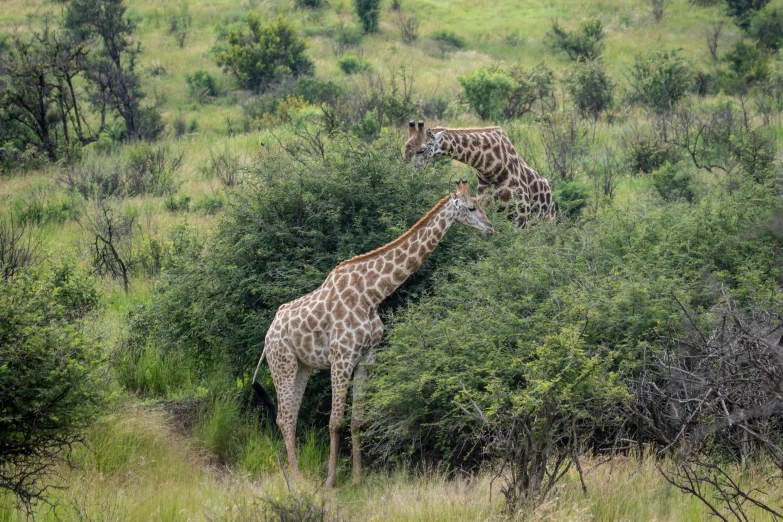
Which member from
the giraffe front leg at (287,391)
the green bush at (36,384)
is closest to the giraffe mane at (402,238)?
the giraffe front leg at (287,391)

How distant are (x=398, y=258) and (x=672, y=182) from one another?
9026mm

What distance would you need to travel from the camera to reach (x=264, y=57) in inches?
1578

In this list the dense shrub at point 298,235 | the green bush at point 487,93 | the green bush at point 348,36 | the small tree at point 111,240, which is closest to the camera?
the dense shrub at point 298,235

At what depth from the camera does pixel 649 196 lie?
1536 cm

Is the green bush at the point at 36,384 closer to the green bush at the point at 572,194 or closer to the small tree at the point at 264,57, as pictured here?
the green bush at the point at 572,194

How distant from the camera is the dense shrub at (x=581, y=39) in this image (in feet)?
140

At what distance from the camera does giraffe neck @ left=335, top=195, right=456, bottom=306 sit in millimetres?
10523

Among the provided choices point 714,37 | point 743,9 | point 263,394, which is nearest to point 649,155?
point 263,394

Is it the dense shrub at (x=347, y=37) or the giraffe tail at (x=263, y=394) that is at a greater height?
the giraffe tail at (x=263, y=394)

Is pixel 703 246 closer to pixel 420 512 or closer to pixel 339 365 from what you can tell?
pixel 339 365

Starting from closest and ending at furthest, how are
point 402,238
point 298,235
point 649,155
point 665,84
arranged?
point 402,238 < point 298,235 < point 649,155 < point 665,84

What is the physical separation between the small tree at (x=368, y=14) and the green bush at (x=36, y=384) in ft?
132

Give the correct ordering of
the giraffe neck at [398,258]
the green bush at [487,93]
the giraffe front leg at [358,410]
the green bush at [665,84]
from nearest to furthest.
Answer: the giraffe front leg at [358,410], the giraffe neck at [398,258], the green bush at [487,93], the green bush at [665,84]

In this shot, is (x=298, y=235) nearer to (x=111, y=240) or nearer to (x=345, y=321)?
(x=345, y=321)
